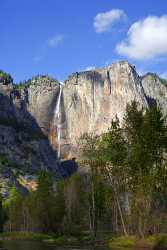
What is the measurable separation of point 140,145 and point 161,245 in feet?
44.0

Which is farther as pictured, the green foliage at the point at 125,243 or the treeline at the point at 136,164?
the treeline at the point at 136,164

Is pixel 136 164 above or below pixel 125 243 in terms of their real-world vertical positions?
above

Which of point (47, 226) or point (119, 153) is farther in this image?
point (47, 226)

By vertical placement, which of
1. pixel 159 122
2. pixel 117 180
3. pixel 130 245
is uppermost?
pixel 159 122

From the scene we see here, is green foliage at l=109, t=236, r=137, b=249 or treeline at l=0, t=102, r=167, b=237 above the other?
treeline at l=0, t=102, r=167, b=237

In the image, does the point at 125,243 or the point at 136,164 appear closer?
the point at 125,243

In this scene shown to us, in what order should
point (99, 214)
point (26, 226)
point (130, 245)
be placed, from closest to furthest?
point (130, 245)
point (99, 214)
point (26, 226)

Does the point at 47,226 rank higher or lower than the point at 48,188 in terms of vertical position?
lower

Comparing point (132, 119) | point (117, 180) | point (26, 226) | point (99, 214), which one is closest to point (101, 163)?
point (117, 180)

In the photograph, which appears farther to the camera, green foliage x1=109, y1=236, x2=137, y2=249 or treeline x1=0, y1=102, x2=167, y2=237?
treeline x1=0, y1=102, x2=167, y2=237

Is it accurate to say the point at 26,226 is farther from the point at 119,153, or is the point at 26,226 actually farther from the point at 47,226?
the point at 119,153

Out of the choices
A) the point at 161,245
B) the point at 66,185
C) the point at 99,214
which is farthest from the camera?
the point at 66,185

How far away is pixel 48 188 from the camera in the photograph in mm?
108625

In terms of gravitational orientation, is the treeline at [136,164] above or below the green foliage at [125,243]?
above
